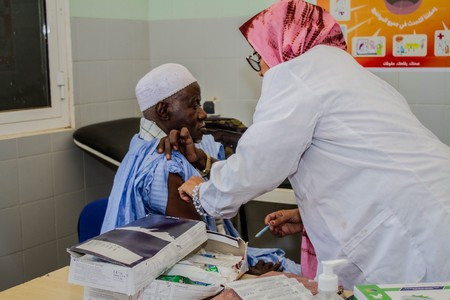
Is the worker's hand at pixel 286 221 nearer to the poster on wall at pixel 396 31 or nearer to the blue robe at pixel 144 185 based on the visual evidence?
the blue robe at pixel 144 185

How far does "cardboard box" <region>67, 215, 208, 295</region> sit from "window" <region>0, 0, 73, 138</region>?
169 centimetres

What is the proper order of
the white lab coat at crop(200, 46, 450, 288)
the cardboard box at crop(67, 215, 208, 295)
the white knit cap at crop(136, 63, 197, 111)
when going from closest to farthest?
the cardboard box at crop(67, 215, 208, 295) < the white lab coat at crop(200, 46, 450, 288) < the white knit cap at crop(136, 63, 197, 111)

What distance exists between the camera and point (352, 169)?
1.40 meters

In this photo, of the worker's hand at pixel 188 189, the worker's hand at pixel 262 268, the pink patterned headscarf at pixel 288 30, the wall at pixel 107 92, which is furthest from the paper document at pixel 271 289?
the wall at pixel 107 92

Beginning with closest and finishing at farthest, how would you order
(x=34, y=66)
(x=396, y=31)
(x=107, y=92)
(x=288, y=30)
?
(x=288, y=30)
(x=396, y=31)
(x=34, y=66)
(x=107, y=92)

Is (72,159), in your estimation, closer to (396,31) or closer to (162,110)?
(162,110)

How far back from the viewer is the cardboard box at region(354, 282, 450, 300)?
40.2 inches

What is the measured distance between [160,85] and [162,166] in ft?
0.93

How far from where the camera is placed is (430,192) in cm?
138

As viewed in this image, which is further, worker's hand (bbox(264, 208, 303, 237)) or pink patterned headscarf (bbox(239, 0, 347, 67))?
worker's hand (bbox(264, 208, 303, 237))

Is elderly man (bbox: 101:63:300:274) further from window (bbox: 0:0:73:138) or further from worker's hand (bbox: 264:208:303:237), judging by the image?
window (bbox: 0:0:73:138)

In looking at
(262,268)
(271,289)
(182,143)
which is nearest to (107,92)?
(182,143)

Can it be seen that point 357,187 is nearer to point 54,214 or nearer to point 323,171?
point 323,171

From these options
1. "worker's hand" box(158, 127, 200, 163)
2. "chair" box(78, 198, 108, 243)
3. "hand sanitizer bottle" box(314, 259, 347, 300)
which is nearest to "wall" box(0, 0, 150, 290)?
"chair" box(78, 198, 108, 243)
